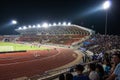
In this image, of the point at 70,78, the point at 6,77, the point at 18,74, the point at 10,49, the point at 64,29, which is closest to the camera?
the point at 70,78

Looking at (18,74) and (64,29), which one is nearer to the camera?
(18,74)

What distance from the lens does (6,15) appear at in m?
98.1

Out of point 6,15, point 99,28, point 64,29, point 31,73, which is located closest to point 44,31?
point 64,29

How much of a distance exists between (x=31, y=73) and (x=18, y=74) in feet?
3.56

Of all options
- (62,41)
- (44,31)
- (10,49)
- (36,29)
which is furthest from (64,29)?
(10,49)

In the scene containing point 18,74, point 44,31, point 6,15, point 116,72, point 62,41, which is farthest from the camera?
point 6,15

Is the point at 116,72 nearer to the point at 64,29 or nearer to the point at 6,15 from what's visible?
the point at 64,29

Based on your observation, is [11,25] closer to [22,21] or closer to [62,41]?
[22,21]

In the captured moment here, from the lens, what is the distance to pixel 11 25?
103m

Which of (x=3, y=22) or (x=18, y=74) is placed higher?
(x=3, y=22)

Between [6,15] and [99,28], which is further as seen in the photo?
[6,15]

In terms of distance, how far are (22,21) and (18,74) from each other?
87714 mm

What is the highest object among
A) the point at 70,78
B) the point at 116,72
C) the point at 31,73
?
the point at 116,72

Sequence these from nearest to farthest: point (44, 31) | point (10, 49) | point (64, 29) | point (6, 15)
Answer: point (10, 49)
point (64, 29)
point (44, 31)
point (6, 15)
